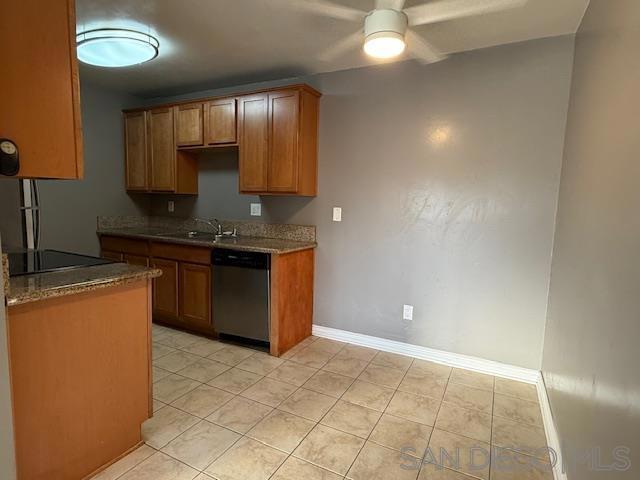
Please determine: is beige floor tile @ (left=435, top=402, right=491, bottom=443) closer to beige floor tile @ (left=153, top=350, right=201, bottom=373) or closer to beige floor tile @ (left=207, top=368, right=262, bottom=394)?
beige floor tile @ (left=207, top=368, right=262, bottom=394)

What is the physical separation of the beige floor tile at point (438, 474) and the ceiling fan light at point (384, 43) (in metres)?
2.30

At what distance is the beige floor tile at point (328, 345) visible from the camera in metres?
2.99

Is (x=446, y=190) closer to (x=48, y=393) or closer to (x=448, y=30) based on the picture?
(x=448, y=30)

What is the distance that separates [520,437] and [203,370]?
6.89ft

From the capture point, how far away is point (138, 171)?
3.84 m

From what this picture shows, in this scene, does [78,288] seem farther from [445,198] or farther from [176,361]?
[445,198]

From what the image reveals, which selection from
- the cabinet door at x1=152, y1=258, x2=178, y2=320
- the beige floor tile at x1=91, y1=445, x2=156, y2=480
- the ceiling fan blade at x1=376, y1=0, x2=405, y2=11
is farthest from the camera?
the cabinet door at x1=152, y1=258, x2=178, y2=320

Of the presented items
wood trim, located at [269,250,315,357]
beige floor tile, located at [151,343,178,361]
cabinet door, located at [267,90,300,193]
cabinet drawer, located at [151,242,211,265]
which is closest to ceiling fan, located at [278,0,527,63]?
cabinet door, located at [267,90,300,193]

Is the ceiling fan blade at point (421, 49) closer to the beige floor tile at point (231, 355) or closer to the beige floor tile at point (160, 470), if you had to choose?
the beige floor tile at point (231, 355)

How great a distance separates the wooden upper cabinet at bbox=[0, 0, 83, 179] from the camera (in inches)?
46.1

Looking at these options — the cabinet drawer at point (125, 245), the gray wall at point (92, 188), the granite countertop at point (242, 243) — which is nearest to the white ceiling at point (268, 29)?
the gray wall at point (92, 188)

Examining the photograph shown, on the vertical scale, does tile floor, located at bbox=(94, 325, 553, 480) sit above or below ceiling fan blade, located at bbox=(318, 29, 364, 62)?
below

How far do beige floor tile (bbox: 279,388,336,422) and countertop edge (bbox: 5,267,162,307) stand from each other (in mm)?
1156

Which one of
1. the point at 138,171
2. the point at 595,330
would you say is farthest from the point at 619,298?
the point at 138,171
